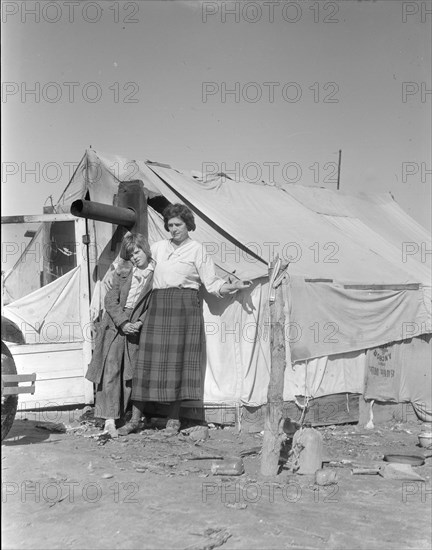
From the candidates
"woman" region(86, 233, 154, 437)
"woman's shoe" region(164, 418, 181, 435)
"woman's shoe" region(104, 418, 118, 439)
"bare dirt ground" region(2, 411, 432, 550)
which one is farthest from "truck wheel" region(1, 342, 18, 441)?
"woman's shoe" region(164, 418, 181, 435)

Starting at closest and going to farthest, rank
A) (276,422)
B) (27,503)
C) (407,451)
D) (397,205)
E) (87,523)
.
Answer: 1. (87,523)
2. (27,503)
3. (276,422)
4. (407,451)
5. (397,205)

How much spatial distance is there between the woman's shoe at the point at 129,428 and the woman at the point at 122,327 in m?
0.11

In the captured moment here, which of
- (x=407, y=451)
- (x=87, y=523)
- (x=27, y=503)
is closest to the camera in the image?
(x=87, y=523)

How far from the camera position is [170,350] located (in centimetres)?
607

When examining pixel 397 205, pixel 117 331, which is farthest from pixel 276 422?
pixel 397 205

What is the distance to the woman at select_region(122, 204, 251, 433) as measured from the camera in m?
6.03

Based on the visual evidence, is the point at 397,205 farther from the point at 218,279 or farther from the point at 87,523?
the point at 87,523

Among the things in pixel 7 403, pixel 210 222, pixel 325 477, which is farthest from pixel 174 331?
pixel 325 477

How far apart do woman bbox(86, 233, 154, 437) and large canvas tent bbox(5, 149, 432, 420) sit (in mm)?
411

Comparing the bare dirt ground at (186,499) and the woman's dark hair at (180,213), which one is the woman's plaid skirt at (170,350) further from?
the woman's dark hair at (180,213)

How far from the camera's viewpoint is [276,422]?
4766mm

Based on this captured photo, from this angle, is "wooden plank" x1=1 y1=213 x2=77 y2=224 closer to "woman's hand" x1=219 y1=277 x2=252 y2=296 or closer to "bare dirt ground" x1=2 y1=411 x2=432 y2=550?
"woman's hand" x1=219 y1=277 x2=252 y2=296

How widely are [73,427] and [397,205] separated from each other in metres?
7.05

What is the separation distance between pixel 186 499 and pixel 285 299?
2.68 meters
